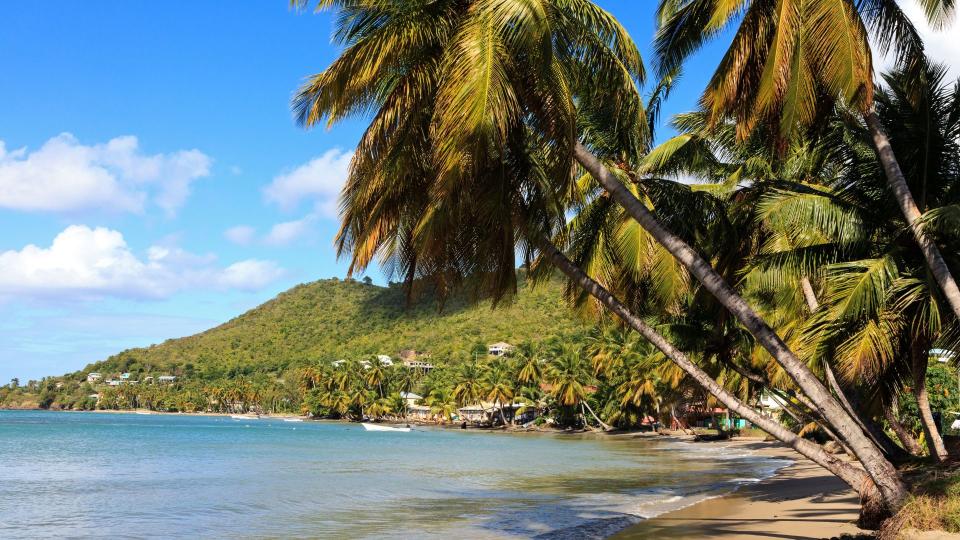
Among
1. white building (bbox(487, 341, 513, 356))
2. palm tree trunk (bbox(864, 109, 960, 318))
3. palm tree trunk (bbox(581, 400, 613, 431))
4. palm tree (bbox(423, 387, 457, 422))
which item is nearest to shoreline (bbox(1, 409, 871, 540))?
palm tree trunk (bbox(864, 109, 960, 318))

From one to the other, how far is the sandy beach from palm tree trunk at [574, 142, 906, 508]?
2.17 m

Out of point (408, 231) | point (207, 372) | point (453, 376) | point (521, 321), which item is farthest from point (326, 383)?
point (408, 231)

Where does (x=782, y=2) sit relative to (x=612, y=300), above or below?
above

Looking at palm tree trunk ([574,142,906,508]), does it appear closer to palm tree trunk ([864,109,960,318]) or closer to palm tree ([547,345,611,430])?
palm tree trunk ([864,109,960,318])

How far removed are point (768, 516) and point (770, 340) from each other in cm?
778

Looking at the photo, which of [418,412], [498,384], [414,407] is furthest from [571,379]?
[418,412]

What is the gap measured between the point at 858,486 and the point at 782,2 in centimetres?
581

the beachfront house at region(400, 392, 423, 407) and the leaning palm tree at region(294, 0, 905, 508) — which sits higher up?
the leaning palm tree at region(294, 0, 905, 508)

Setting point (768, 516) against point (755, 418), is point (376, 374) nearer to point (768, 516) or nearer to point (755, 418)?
point (768, 516)

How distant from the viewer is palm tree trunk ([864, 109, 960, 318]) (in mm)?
8500

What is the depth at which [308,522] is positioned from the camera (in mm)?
17875

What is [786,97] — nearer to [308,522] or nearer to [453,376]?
[308,522]

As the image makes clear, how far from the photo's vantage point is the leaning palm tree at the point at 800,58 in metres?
8.27

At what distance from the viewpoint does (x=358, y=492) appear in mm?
24234
